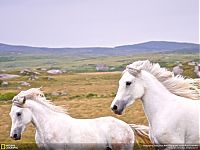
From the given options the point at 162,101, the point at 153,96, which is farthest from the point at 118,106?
the point at 162,101

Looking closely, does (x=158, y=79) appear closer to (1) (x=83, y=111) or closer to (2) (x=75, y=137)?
(2) (x=75, y=137)

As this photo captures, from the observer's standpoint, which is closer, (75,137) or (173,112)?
(173,112)

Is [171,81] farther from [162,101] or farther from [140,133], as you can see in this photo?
[140,133]

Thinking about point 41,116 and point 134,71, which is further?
point 41,116

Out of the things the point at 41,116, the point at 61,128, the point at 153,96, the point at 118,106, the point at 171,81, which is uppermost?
the point at 171,81

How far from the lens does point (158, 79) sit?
7.79 meters

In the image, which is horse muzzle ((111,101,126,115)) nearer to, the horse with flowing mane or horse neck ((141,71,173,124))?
horse neck ((141,71,173,124))

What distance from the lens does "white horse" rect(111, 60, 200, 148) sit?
7.08 m

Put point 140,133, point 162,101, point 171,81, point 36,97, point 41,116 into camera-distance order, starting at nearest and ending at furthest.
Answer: point 162,101 → point 171,81 → point 41,116 → point 36,97 → point 140,133

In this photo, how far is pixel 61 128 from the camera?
863 centimetres

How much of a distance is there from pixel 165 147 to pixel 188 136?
47 centimetres

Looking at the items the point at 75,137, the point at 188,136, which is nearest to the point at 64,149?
the point at 75,137

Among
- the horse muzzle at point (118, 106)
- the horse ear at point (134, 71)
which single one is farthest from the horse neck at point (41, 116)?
the horse ear at point (134, 71)

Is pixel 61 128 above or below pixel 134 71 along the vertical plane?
below
